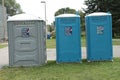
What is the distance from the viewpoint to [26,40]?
12.9m

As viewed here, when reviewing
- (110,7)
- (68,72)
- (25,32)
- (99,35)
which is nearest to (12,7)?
(110,7)

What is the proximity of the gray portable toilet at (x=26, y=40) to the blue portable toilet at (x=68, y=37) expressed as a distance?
72 centimetres

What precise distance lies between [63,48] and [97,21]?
166 centimetres

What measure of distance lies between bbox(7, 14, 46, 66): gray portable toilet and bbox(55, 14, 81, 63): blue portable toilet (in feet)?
2.36

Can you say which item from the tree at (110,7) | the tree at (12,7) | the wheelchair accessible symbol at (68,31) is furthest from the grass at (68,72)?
the tree at (12,7)

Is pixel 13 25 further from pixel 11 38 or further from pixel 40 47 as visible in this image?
pixel 40 47

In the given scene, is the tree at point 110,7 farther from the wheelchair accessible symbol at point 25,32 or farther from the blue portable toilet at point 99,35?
the wheelchair accessible symbol at point 25,32

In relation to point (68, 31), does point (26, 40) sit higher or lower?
lower

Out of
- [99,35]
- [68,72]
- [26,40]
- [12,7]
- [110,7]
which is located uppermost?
[12,7]

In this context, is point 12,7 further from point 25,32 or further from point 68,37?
point 25,32

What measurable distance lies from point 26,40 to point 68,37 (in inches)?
61.7

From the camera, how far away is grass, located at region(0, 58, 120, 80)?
1007 cm

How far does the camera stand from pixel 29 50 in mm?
12852

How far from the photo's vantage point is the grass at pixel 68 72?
10070 mm
